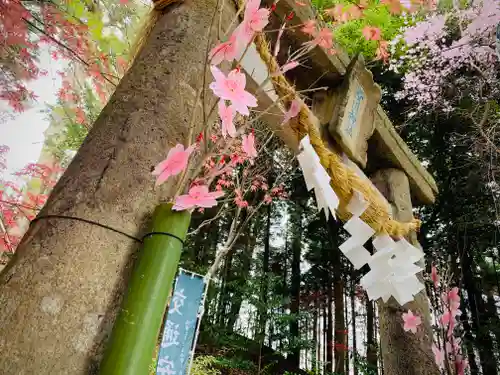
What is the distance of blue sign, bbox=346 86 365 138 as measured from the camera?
8.00 feet

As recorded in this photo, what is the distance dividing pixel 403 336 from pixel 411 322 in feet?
0.40

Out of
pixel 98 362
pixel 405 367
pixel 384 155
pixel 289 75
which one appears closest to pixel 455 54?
pixel 384 155

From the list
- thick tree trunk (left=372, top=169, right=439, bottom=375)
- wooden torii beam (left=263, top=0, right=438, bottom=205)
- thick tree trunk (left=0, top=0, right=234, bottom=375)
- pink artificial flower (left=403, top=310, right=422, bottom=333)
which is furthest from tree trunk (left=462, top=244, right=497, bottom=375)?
thick tree trunk (left=0, top=0, right=234, bottom=375)

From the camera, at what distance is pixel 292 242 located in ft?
40.9

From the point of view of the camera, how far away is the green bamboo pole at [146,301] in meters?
0.64

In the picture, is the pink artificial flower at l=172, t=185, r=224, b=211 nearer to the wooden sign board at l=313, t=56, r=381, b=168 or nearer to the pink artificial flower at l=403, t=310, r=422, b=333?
the wooden sign board at l=313, t=56, r=381, b=168

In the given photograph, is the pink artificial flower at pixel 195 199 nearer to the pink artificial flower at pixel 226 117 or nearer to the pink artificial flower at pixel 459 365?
the pink artificial flower at pixel 226 117

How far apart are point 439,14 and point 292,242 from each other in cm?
826

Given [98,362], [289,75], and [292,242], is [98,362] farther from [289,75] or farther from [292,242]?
[292,242]

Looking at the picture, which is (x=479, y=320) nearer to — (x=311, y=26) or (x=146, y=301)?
(x=311, y=26)

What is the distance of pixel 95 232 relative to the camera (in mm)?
743

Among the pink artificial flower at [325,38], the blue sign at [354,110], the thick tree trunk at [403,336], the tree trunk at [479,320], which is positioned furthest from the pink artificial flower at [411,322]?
the tree trunk at [479,320]

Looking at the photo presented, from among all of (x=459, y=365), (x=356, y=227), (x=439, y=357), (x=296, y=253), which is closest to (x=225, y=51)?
(x=356, y=227)

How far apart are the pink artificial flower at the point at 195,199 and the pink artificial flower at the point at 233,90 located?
0.79ft
